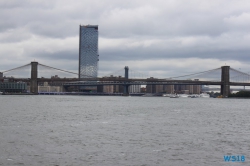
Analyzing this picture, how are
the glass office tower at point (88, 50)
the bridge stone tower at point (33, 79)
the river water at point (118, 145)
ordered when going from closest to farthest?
the river water at point (118, 145), the bridge stone tower at point (33, 79), the glass office tower at point (88, 50)

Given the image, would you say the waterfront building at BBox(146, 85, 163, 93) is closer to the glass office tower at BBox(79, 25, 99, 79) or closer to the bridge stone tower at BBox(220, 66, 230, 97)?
the glass office tower at BBox(79, 25, 99, 79)

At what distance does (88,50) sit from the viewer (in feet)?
639

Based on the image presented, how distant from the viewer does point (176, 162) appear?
50.4ft

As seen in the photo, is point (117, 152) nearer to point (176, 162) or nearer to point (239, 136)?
point (176, 162)

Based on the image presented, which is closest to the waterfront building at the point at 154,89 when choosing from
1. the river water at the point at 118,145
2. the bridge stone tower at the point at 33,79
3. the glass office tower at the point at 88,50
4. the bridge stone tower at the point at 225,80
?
the glass office tower at the point at 88,50

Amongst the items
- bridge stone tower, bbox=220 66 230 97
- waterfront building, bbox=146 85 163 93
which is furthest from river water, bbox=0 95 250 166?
waterfront building, bbox=146 85 163 93

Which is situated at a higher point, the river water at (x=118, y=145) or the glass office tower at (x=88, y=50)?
the glass office tower at (x=88, y=50)

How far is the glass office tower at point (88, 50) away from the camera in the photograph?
631 feet

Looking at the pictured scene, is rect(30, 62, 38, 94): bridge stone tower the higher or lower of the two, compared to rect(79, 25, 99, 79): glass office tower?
lower

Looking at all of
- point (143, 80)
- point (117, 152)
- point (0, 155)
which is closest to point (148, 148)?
point (117, 152)

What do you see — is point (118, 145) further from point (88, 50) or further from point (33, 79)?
point (88, 50)

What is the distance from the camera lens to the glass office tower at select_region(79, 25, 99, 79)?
19225 centimetres

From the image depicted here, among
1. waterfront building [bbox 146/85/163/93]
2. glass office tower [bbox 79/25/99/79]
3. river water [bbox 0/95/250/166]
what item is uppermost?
glass office tower [bbox 79/25/99/79]

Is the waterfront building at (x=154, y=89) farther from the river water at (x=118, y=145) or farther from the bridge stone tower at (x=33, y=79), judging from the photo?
the river water at (x=118, y=145)
